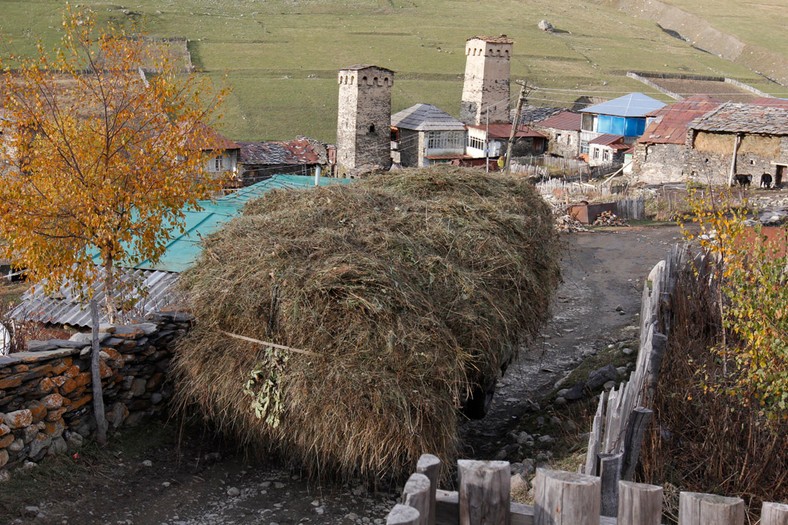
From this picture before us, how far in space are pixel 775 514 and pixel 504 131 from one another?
144ft

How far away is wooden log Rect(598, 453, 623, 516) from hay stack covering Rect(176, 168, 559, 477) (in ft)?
5.63

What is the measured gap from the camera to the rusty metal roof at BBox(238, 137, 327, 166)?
38906 millimetres

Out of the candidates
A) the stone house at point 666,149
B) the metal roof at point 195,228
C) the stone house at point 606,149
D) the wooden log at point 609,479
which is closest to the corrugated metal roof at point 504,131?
the stone house at point 606,149

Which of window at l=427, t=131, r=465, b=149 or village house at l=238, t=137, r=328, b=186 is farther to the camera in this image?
window at l=427, t=131, r=465, b=149

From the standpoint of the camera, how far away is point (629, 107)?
50750mm

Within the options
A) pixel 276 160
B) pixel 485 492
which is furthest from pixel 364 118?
pixel 485 492

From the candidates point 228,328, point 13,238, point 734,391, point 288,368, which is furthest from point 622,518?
point 13,238

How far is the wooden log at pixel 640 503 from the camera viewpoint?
3.22 meters

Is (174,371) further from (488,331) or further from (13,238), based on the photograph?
(488,331)

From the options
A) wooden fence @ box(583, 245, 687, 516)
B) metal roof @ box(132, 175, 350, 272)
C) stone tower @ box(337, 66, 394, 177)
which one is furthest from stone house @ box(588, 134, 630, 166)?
wooden fence @ box(583, 245, 687, 516)

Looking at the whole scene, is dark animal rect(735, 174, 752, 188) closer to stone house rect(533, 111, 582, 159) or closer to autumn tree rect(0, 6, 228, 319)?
stone house rect(533, 111, 582, 159)

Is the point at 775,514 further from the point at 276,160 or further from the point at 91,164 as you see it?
the point at 276,160

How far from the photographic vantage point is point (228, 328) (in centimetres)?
716

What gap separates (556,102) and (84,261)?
59.2m
